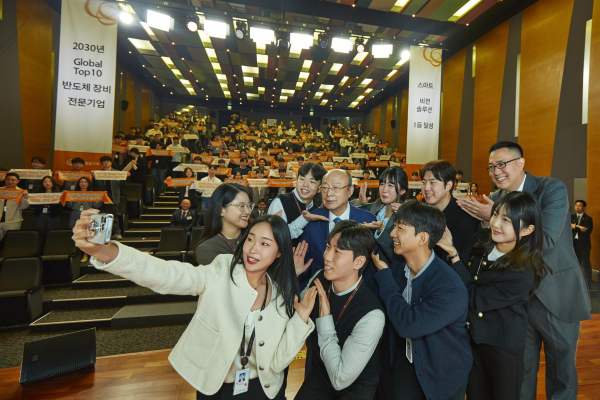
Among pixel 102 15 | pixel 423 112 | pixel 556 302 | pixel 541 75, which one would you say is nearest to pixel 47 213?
pixel 102 15

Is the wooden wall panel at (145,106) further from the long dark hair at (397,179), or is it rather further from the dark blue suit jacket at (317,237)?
the long dark hair at (397,179)

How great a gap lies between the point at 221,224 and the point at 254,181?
17.7ft

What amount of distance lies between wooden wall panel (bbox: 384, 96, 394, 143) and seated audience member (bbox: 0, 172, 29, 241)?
15.0 metres

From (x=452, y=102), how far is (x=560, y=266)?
10.2 metres

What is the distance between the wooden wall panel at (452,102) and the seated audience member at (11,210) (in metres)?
11.6

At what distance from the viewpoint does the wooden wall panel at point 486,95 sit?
26.1ft

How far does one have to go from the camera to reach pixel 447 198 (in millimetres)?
2043

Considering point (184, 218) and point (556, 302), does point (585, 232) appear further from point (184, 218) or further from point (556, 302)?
point (184, 218)

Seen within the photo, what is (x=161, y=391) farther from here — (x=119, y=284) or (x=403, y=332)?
(x=119, y=284)

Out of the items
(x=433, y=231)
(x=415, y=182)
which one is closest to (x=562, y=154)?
(x=415, y=182)

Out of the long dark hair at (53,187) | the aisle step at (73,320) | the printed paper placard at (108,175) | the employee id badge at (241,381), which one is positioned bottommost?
the aisle step at (73,320)

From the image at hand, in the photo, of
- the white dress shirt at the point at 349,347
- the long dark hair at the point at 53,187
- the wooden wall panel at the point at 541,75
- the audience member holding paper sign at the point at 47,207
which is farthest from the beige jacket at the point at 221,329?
the wooden wall panel at the point at 541,75

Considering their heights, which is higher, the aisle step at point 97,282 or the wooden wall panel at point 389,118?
the wooden wall panel at point 389,118

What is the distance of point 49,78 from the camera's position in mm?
7758
